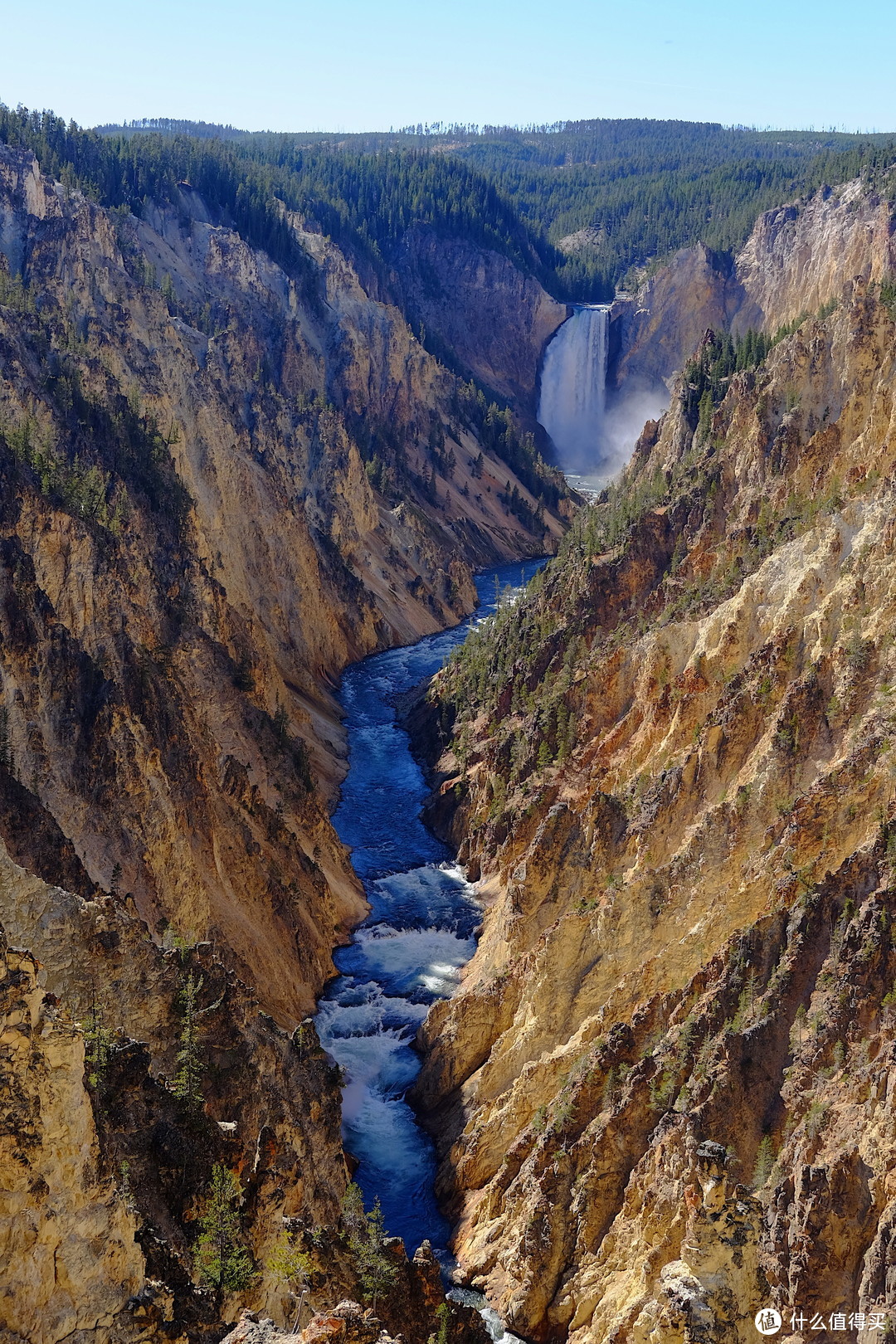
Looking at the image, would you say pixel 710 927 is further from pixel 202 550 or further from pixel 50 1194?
pixel 202 550

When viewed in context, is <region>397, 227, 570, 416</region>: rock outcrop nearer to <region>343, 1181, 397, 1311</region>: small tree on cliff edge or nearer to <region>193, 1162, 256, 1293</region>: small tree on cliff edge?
<region>343, 1181, 397, 1311</region>: small tree on cliff edge

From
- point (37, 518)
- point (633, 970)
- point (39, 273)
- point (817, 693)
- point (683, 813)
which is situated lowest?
point (633, 970)

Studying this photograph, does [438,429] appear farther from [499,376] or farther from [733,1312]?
[733,1312]

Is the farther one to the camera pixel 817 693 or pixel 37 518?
pixel 37 518

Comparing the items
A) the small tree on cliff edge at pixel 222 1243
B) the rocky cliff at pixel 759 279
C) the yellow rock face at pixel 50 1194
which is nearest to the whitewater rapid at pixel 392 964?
the small tree on cliff edge at pixel 222 1243

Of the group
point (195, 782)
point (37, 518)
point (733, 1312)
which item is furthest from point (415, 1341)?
point (37, 518)

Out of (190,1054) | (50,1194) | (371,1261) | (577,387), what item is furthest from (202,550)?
(577,387)
